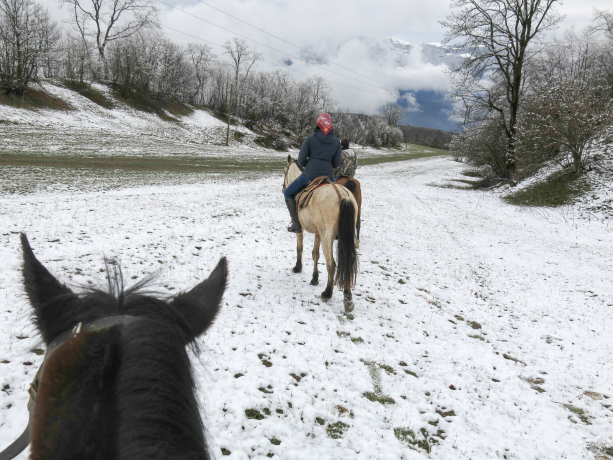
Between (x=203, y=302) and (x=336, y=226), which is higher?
(x=203, y=302)

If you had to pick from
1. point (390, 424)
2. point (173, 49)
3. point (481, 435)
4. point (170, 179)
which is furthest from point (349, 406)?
point (173, 49)

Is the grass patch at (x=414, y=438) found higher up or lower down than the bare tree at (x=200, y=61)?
lower down

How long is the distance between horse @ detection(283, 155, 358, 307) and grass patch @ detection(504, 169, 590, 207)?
13.9 m

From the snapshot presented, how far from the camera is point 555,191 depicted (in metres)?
14.9

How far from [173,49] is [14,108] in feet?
122

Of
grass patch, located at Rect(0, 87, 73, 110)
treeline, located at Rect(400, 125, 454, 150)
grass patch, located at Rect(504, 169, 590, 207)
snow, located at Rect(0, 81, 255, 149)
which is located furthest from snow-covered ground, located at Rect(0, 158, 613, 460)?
treeline, located at Rect(400, 125, 454, 150)

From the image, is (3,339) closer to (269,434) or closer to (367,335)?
(269,434)

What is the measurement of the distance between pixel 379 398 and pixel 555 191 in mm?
16443

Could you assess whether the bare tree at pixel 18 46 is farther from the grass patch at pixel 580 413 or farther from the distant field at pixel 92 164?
the grass patch at pixel 580 413

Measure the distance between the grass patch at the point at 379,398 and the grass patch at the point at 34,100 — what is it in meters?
42.8

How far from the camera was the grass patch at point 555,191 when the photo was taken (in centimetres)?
1389

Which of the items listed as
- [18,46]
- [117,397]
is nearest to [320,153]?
[117,397]

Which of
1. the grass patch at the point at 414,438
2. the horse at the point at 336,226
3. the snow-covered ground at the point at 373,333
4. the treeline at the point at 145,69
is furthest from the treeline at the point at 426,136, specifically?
the grass patch at the point at 414,438

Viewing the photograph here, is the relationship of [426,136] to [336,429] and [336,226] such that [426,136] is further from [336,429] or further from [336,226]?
[336,429]
